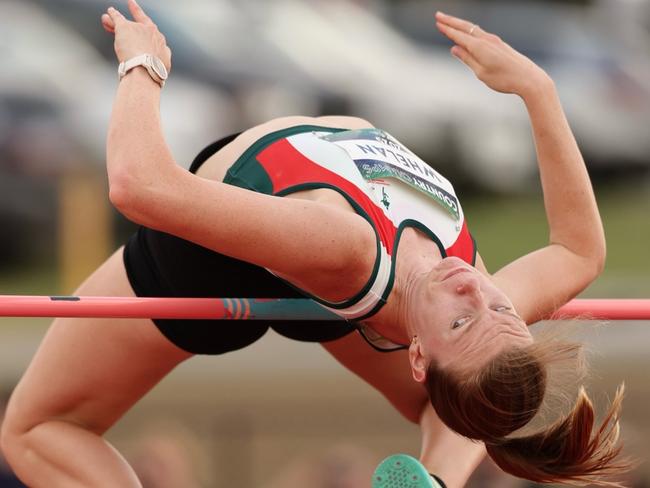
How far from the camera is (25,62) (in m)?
10.9

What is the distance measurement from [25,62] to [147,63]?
25.8 feet

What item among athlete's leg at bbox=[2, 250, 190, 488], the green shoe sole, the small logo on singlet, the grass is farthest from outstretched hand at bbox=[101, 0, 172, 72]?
the grass

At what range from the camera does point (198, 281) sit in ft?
12.2

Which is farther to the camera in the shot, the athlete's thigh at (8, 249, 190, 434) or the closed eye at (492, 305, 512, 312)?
the athlete's thigh at (8, 249, 190, 434)

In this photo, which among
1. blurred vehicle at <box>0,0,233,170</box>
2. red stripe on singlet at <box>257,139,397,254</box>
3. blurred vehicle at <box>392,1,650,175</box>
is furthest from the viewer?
blurred vehicle at <box>392,1,650,175</box>

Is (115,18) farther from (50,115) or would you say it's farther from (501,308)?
(50,115)

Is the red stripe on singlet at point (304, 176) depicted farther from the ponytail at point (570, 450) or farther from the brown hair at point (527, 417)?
the ponytail at point (570, 450)

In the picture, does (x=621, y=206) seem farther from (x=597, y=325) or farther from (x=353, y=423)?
(x=597, y=325)

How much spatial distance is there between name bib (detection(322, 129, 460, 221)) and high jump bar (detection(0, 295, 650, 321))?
374mm

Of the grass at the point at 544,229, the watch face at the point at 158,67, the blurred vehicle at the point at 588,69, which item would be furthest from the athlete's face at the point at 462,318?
the blurred vehicle at the point at 588,69

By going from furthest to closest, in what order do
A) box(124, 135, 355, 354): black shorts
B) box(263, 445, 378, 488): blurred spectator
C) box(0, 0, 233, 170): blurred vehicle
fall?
box(0, 0, 233, 170): blurred vehicle < box(263, 445, 378, 488): blurred spectator < box(124, 135, 355, 354): black shorts

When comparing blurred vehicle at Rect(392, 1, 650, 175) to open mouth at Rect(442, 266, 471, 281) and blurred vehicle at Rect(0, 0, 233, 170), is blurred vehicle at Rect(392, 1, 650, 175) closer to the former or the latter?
blurred vehicle at Rect(0, 0, 233, 170)

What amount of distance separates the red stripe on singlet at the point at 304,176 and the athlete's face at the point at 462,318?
15 cm

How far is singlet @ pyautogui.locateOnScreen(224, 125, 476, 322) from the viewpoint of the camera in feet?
11.0
